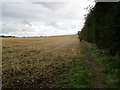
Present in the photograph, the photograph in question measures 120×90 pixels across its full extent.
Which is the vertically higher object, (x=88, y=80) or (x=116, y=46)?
(x=116, y=46)

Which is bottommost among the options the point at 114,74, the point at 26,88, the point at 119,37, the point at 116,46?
the point at 26,88

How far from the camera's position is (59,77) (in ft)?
30.0

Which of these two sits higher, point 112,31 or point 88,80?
point 112,31

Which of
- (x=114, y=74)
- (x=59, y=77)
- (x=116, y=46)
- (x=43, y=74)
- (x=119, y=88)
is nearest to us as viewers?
(x=119, y=88)

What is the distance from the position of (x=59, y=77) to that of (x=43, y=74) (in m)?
1.35

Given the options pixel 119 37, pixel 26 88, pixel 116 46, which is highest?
pixel 119 37

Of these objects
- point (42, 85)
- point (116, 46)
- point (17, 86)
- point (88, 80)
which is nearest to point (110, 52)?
point (116, 46)

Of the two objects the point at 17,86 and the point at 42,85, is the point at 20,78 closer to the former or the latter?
the point at 17,86

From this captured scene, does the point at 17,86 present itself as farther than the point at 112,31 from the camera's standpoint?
No

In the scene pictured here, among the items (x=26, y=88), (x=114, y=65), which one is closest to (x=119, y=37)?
(x=114, y=65)

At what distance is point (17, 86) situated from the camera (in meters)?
8.05

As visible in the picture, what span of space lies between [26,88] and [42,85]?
0.87m

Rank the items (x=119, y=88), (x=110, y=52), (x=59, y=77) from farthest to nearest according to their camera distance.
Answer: (x=110, y=52) < (x=59, y=77) < (x=119, y=88)

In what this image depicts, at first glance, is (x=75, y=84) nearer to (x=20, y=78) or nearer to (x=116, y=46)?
(x=20, y=78)
